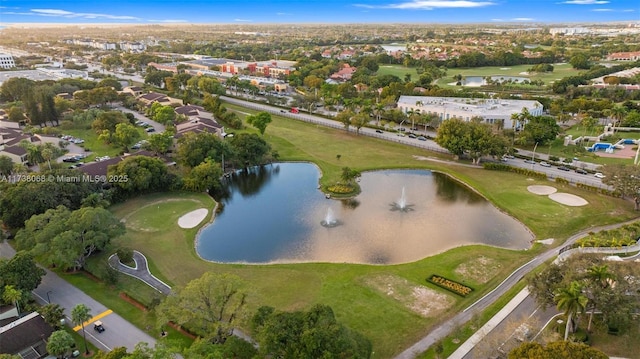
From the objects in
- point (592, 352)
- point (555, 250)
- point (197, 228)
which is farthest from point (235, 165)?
point (592, 352)

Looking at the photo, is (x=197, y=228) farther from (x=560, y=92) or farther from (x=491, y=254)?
(x=560, y=92)

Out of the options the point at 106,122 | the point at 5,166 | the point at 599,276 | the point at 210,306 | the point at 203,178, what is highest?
the point at 106,122

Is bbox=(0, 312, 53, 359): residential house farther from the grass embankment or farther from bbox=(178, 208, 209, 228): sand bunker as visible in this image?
bbox=(178, 208, 209, 228): sand bunker

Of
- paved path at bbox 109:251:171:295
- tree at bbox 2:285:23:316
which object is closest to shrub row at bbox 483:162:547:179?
paved path at bbox 109:251:171:295

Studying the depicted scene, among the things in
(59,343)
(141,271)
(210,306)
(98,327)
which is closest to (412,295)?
(210,306)

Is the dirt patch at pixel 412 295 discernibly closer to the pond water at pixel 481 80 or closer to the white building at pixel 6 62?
the pond water at pixel 481 80

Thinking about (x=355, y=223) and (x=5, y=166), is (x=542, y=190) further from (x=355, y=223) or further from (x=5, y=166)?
(x=5, y=166)
